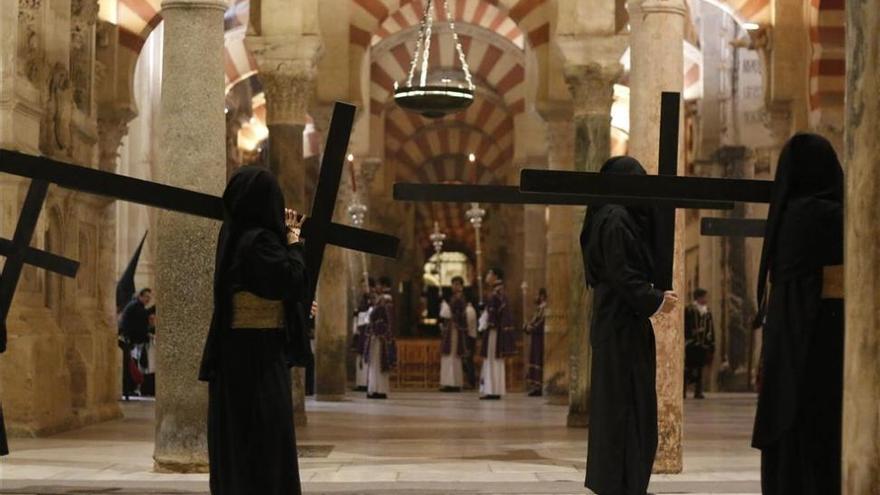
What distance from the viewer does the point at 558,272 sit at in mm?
15586

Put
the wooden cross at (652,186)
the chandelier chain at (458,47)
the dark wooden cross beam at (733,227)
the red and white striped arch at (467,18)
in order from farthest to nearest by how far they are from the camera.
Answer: the red and white striped arch at (467,18)
the chandelier chain at (458,47)
the dark wooden cross beam at (733,227)
the wooden cross at (652,186)

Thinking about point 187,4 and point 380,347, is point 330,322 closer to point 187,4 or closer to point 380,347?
point 380,347

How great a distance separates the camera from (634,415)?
635cm

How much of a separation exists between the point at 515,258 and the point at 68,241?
16.0m

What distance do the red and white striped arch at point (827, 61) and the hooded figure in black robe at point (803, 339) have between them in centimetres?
938

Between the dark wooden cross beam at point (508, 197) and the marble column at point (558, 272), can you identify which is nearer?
the dark wooden cross beam at point (508, 197)

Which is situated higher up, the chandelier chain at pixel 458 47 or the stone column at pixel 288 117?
the chandelier chain at pixel 458 47

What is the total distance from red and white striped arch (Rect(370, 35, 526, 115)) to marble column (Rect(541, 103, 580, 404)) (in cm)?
867

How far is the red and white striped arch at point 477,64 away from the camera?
24.4m

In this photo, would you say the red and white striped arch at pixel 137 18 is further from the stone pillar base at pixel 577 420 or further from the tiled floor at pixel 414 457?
the stone pillar base at pixel 577 420

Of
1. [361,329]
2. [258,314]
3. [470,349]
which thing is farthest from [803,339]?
[470,349]

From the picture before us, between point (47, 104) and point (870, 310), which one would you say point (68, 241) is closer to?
point (47, 104)

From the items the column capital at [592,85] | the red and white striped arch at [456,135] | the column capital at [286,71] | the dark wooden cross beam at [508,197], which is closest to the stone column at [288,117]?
the column capital at [286,71]

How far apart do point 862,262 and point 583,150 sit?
8.50 metres
